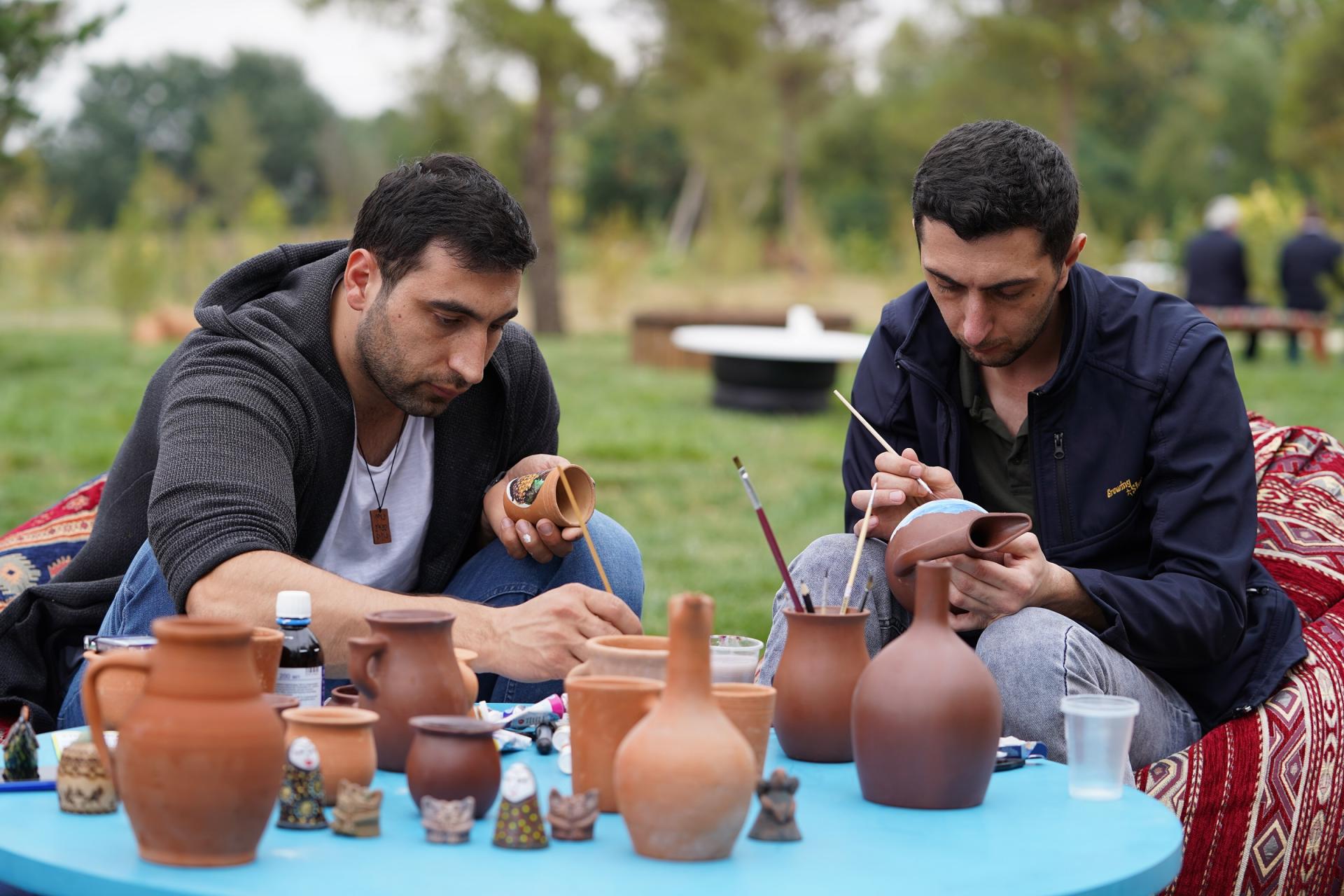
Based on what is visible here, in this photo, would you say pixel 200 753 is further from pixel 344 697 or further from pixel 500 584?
pixel 500 584

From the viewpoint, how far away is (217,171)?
1581 inches

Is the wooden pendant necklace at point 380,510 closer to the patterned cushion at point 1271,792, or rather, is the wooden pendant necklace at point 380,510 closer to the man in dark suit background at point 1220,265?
the patterned cushion at point 1271,792

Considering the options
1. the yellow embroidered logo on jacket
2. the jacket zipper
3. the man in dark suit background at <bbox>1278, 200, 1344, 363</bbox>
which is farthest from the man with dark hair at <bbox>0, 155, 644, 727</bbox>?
the man in dark suit background at <bbox>1278, 200, 1344, 363</bbox>

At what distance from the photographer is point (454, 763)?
1.68 m

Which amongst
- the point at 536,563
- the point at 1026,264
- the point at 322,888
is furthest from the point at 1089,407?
the point at 322,888

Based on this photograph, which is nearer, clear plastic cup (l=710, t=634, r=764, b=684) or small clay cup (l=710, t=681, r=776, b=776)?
small clay cup (l=710, t=681, r=776, b=776)

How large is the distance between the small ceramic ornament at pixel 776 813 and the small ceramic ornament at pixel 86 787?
77 cm

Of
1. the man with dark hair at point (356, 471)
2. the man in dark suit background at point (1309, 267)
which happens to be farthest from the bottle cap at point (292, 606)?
the man in dark suit background at point (1309, 267)

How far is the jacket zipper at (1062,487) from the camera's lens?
9.18ft

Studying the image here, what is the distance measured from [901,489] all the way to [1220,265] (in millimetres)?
15309

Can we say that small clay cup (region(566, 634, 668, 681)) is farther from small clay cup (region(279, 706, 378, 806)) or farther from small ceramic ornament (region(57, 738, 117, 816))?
small ceramic ornament (region(57, 738, 117, 816))

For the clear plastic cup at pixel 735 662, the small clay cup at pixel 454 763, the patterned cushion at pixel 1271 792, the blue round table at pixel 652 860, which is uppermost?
the clear plastic cup at pixel 735 662

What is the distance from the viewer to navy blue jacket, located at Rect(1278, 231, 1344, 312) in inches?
655

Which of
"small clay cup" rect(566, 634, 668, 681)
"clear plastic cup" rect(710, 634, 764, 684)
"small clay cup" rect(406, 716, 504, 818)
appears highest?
"small clay cup" rect(566, 634, 668, 681)
